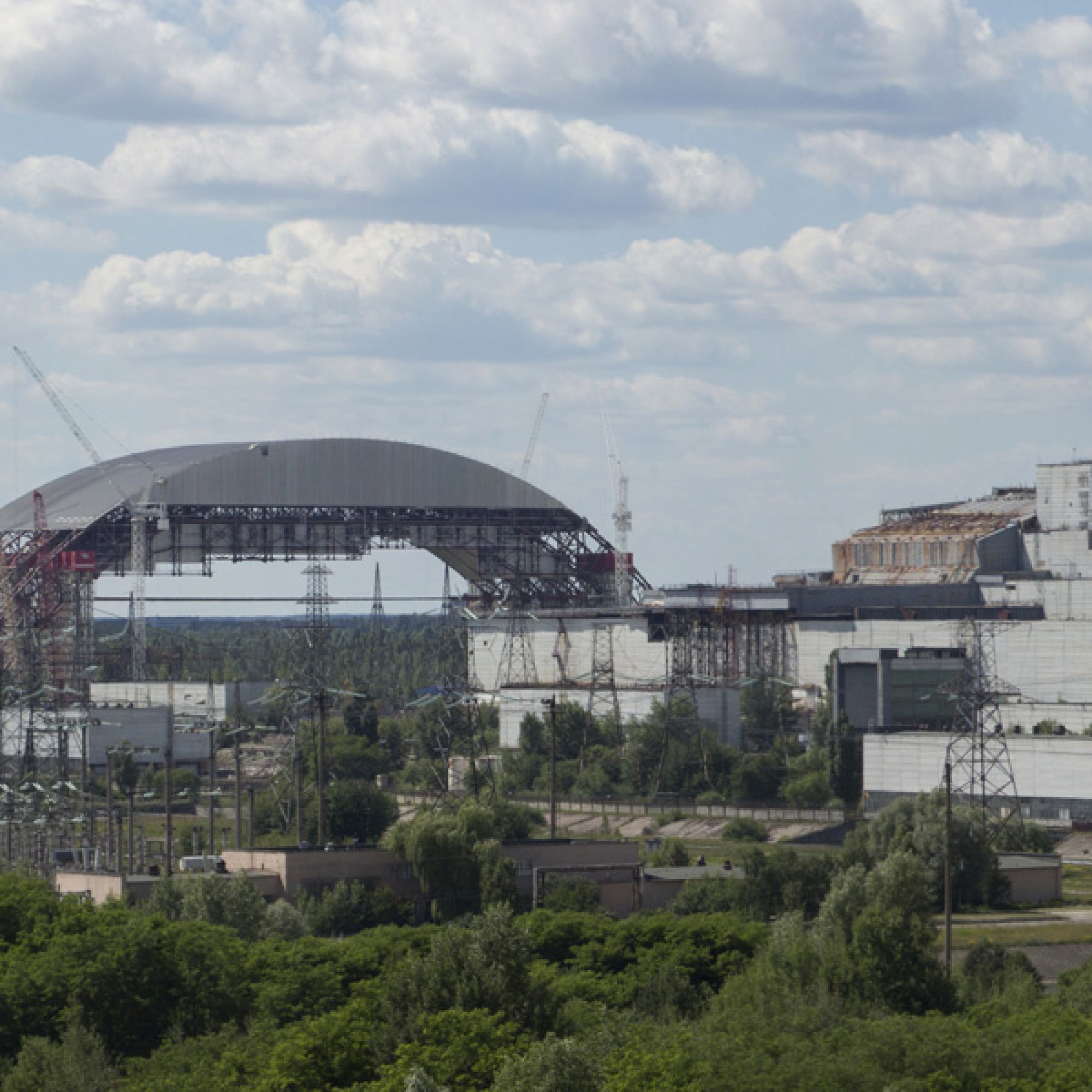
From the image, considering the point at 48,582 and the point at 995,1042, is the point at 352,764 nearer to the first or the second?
the point at 48,582

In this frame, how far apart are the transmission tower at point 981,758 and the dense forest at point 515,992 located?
15353mm

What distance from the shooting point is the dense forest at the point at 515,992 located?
4416 cm

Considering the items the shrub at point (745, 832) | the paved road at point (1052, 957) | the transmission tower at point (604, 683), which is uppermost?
the transmission tower at point (604, 683)

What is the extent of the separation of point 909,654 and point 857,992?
6837 centimetres

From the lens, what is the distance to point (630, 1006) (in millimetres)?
57344

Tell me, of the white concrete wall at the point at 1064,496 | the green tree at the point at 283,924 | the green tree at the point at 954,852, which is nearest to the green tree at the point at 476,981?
the green tree at the point at 283,924

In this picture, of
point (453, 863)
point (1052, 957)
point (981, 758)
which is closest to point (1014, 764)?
point (981, 758)

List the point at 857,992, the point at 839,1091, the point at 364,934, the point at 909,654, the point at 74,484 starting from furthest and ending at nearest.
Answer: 1. the point at 74,484
2. the point at 909,654
3. the point at 364,934
4. the point at 857,992
5. the point at 839,1091

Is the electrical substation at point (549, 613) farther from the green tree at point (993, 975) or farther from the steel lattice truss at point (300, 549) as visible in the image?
the green tree at point (993, 975)

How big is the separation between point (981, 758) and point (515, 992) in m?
47.6

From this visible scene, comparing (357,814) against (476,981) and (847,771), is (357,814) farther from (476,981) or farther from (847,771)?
(476,981)

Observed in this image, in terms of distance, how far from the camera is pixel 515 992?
4953 centimetres

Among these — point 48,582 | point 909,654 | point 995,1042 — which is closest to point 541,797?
point 909,654

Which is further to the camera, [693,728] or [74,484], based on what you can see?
[74,484]
